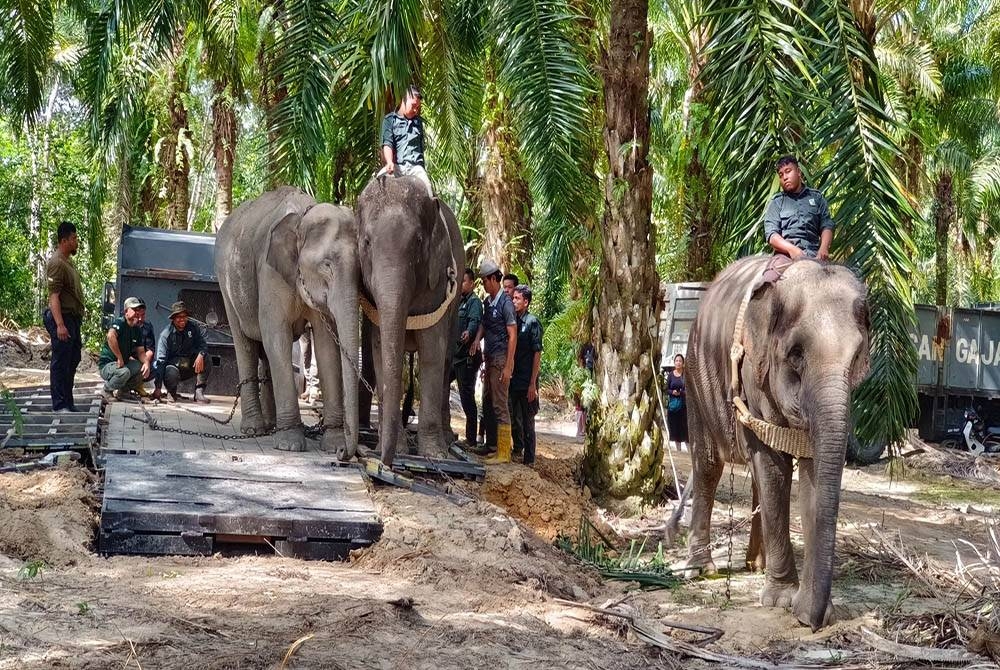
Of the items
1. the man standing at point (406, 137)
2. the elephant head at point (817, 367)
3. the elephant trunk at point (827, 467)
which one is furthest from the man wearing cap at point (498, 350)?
the elephant trunk at point (827, 467)

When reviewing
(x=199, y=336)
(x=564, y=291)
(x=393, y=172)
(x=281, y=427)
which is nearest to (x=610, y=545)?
(x=281, y=427)

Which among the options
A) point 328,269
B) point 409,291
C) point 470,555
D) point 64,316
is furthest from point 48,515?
point 64,316

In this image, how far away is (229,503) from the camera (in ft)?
27.3

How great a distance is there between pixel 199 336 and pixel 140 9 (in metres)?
3.93

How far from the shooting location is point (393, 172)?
10.7 metres

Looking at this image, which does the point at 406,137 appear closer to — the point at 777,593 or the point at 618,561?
the point at 618,561

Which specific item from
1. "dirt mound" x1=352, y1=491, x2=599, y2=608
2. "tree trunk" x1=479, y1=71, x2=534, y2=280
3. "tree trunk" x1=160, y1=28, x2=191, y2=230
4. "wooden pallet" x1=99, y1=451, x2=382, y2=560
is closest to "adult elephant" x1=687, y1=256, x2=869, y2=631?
"dirt mound" x1=352, y1=491, x2=599, y2=608

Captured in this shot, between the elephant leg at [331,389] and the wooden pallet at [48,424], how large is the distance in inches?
74.0

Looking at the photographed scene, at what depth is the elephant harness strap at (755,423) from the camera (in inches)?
305

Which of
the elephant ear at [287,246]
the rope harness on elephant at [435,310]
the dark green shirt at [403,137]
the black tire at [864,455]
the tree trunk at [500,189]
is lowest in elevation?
the black tire at [864,455]

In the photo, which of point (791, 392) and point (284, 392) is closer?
point (791, 392)

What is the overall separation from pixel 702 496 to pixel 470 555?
263 cm

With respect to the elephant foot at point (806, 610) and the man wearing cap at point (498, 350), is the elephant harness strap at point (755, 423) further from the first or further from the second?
the man wearing cap at point (498, 350)

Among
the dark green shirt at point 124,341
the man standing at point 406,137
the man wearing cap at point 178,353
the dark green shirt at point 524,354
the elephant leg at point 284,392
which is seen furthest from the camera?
the man wearing cap at point 178,353
